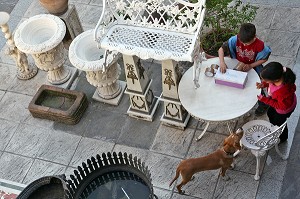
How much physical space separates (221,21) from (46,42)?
2429mm

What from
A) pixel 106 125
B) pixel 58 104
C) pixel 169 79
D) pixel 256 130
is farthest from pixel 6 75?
pixel 256 130

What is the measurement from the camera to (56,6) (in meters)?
7.84

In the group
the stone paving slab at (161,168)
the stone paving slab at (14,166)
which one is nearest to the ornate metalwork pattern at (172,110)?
the stone paving slab at (161,168)

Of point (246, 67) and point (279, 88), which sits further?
point (246, 67)

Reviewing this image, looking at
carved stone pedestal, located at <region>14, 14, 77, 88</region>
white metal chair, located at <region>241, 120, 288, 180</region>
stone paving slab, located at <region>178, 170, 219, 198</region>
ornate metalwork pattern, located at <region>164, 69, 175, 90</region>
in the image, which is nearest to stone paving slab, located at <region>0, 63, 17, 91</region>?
carved stone pedestal, located at <region>14, 14, 77, 88</region>

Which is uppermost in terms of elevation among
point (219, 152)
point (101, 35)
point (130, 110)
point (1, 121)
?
point (101, 35)

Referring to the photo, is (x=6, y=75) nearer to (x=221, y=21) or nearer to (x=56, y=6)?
(x=56, y=6)

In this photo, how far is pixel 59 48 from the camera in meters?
7.54

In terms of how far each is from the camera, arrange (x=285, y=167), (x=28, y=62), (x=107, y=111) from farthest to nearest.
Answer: (x=28, y=62)
(x=107, y=111)
(x=285, y=167)

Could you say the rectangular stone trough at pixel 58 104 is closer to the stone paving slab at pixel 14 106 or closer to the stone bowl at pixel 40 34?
the stone paving slab at pixel 14 106

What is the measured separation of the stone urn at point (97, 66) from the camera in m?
6.89

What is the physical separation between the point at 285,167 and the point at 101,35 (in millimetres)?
2701

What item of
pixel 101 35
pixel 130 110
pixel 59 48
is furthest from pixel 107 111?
pixel 101 35

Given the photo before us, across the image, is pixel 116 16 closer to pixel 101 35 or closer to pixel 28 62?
pixel 101 35
